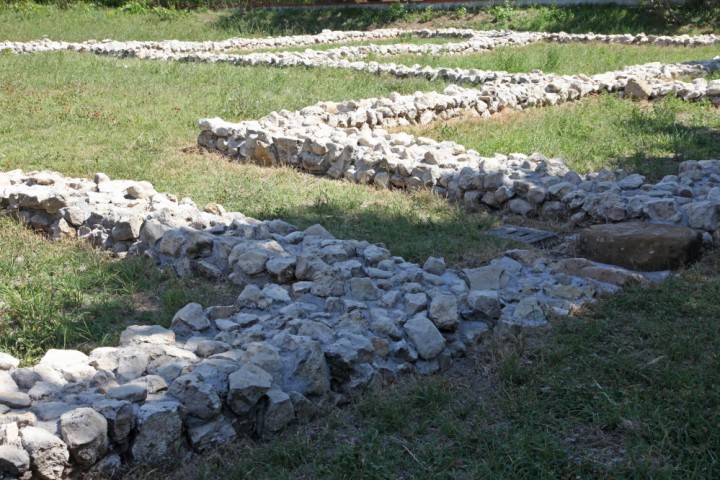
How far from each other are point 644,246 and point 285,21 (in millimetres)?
21657

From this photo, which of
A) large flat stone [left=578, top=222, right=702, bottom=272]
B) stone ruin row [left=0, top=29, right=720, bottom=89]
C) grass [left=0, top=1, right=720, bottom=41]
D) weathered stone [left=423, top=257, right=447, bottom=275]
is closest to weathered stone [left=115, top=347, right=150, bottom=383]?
weathered stone [left=423, top=257, right=447, bottom=275]

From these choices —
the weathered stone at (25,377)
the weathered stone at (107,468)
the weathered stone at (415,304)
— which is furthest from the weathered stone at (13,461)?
the weathered stone at (415,304)

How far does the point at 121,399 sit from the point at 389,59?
13.9m

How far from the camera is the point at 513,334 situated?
434 cm

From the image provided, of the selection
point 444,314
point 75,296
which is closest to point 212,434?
point 444,314

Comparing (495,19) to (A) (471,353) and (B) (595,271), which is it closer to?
(B) (595,271)

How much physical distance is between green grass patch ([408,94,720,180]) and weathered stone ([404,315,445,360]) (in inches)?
170

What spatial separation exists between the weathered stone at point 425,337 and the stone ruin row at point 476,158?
9.28ft

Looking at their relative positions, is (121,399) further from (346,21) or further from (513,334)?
(346,21)

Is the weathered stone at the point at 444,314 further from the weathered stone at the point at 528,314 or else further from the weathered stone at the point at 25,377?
the weathered stone at the point at 25,377

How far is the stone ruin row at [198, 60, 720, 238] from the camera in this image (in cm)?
650

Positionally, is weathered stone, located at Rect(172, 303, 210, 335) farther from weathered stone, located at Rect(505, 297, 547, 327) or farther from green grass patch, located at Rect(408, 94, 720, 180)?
green grass patch, located at Rect(408, 94, 720, 180)

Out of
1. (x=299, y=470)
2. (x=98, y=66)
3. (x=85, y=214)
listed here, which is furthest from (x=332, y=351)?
(x=98, y=66)

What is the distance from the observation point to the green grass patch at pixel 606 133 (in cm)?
830
